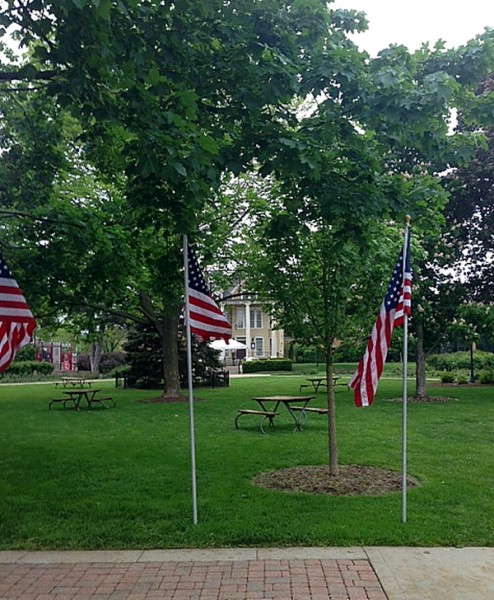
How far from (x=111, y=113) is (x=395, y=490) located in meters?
5.71

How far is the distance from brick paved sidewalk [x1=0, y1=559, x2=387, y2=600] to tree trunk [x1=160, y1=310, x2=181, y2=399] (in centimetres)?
1823

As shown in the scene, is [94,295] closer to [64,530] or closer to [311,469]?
[311,469]

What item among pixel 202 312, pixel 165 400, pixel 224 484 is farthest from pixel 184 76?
pixel 165 400

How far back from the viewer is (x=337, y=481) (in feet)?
28.2

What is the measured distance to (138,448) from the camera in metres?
12.0

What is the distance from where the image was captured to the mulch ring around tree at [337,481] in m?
8.22

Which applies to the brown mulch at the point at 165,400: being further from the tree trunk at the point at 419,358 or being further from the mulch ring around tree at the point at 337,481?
the mulch ring around tree at the point at 337,481

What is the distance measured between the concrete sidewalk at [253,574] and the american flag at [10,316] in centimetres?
251

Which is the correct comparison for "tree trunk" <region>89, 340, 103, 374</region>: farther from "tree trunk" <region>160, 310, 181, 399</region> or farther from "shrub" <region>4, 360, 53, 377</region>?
"tree trunk" <region>160, 310, 181, 399</region>

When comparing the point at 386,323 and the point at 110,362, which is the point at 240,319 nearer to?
the point at 110,362

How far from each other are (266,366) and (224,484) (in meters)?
39.9

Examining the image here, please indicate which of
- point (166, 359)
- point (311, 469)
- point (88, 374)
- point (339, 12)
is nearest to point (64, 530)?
point (311, 469)

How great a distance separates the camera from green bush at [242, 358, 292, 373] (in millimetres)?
47906

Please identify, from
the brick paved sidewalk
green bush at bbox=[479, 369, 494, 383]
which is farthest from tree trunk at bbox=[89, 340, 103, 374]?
the brick paved sidewalk
